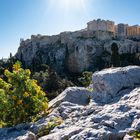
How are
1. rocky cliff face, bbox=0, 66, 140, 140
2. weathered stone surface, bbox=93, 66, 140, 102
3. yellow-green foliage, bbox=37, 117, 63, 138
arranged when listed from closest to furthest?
1. rocky cliff face, bbox=0, 66, 140, 140
2. yellow-green foliage, bbox=37, 117, 63, 138
3. weathered stone surface, bbox=93, 66, 140, 102

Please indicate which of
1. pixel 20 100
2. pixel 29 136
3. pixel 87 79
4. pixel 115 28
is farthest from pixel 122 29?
pixel 29 136

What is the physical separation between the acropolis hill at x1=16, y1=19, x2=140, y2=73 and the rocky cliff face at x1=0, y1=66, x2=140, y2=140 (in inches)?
2883

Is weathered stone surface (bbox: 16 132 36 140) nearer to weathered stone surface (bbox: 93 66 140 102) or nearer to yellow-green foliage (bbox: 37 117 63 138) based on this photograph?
yellow-green foliage (bbox: 37 117 63 138)

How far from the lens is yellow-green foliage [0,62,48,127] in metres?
15.9

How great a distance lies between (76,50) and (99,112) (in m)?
95.6

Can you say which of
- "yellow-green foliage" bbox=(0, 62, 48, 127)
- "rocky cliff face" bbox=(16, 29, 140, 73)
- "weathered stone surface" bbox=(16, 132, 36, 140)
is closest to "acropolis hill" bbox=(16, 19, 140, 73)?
"rocky cliff face" bbox=(16, 29, 140, 73)

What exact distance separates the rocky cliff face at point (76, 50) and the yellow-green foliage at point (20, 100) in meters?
81.0

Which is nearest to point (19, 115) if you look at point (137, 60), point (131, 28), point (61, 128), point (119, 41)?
point (61, 128)

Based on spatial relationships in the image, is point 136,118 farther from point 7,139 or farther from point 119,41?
point 119,41

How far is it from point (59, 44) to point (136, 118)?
107889 mm

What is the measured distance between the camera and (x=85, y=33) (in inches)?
4498

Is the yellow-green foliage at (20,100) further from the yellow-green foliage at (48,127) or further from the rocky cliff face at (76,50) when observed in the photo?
the rocky cliff face at (76,50)

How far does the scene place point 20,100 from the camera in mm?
15969

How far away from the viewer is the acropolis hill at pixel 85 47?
334ft
